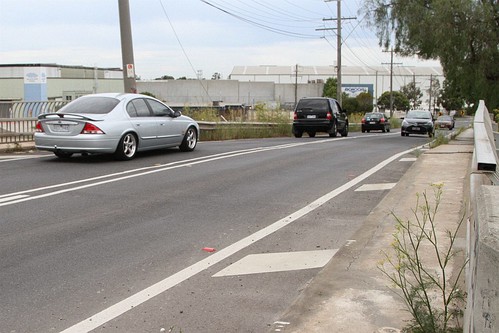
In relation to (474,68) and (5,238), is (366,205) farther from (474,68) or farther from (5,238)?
(474,68)

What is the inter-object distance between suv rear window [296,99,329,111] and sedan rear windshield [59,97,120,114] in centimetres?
1468

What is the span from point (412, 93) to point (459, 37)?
330ft

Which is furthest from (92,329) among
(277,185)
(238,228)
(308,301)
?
(277,185)

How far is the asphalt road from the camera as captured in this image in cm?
451

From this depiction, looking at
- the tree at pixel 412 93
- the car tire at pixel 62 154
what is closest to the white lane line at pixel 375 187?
the car tire at pixel 62 154

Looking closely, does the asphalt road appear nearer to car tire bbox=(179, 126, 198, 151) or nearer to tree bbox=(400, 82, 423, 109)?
car tire bbox=(179, 126, 198, 151)

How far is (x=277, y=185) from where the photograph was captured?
10305 mm

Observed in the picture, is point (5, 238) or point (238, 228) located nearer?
point (5, 238)

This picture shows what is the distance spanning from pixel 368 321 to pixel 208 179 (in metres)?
6.78

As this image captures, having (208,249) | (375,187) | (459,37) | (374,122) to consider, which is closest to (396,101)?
(374,122)

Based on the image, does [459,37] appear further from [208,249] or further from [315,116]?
[208,249]

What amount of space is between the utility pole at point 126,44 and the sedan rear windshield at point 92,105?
6.45 m

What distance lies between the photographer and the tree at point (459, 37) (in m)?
27.4

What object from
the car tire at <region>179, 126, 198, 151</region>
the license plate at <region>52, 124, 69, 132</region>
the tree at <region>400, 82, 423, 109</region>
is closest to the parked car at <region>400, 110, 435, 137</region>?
the car tire at <region>179, 126, 198, 151</region>
